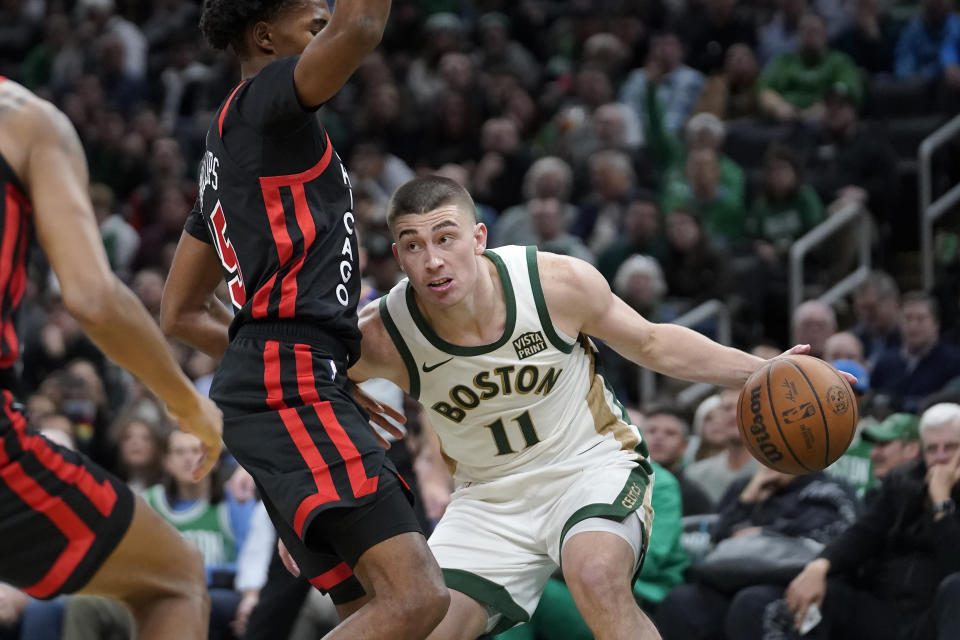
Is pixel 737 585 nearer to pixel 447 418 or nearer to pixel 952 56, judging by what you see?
pixel 447 418

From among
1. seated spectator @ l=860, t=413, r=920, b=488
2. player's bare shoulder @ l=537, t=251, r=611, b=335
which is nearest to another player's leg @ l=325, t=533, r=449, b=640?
player's bare shoulder @ l=537, t=251, r=611, b=335

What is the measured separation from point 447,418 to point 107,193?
8225 millimetres

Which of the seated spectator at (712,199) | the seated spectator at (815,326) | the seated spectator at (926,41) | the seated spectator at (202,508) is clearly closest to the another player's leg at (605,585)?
the seated spectator at (202,508)

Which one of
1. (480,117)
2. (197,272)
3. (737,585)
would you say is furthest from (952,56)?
(197,272)

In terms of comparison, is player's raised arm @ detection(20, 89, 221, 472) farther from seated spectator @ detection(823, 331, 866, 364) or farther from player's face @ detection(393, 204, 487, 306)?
seated spectator @ detection(823, 331, 866, 364)

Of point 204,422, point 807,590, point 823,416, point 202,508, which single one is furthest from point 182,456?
point 204,422

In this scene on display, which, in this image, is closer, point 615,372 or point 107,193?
point 615,372

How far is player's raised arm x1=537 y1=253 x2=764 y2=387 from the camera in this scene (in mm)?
4734

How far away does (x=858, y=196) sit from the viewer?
10.7 meters

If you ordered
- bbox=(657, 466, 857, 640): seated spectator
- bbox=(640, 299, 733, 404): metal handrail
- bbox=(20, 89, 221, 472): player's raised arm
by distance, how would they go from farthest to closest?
bbox=(640, 299, 733, 404): metal handrail
bbox=(657, 466, 857, 640): seated spectator
bbox=(20, 89, 221, 472): player's raised arm

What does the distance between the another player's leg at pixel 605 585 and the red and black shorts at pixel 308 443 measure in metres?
0.69

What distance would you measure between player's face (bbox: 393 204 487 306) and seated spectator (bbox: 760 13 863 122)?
776 cm

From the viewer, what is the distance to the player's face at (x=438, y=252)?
4.57 meters

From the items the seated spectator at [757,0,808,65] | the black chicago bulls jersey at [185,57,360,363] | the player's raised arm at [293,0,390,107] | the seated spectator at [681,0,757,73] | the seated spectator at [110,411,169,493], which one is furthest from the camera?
the seated spectator at [681,0,757,73]
